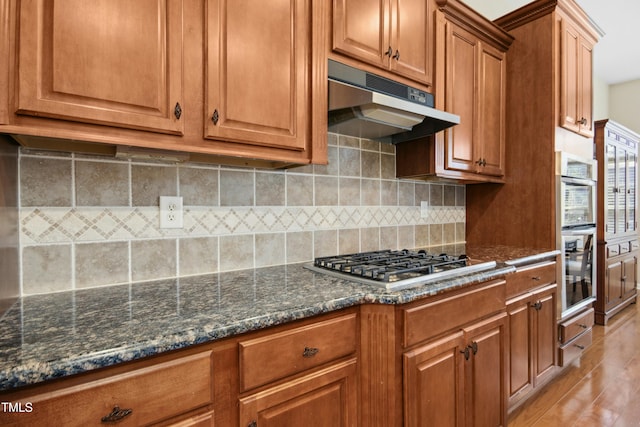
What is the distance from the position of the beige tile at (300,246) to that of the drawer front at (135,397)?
34.6 inches

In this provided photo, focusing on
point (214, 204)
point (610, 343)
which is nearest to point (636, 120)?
point (610, 343)

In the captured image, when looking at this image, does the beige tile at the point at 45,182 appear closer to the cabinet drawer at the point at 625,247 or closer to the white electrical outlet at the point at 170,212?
the white electrical outlet at the point at 170,212

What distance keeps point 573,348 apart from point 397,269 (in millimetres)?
1862

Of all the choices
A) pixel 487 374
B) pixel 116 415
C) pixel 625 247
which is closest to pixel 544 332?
pixel 487 374

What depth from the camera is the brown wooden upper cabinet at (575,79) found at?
2266 mm

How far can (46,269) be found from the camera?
1.13m

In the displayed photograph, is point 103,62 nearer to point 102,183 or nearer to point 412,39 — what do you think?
point 102,183

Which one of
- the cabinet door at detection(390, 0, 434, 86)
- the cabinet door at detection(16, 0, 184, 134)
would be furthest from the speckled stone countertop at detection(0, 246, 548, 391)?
the cabinet door at detection(390, 0, 434, 86)

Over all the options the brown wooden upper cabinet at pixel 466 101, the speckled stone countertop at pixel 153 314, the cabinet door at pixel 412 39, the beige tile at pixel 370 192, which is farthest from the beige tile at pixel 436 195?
the speckled stone countertop at pixel 153 314

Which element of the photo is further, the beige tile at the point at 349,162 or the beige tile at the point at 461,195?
the beige tile at the point at 461,195

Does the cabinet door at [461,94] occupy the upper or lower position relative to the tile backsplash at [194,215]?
upper

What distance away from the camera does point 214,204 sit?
1469mm

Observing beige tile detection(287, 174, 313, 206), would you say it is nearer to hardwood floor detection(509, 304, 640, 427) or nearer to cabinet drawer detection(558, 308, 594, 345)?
hardwood floor detection(509, 304, 640, 427)

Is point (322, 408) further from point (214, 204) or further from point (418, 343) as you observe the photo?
point (214, 204)
